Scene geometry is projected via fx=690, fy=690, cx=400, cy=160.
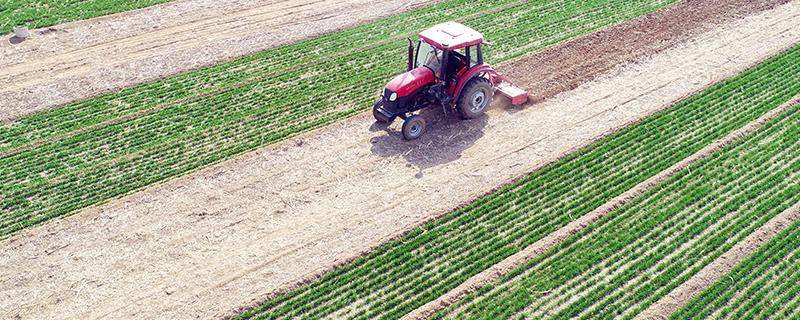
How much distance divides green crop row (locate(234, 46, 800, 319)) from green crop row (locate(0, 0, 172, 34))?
20.6 m

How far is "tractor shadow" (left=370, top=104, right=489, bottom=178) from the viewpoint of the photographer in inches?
816

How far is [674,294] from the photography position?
1564 centimetres

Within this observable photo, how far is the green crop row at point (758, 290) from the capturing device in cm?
1515

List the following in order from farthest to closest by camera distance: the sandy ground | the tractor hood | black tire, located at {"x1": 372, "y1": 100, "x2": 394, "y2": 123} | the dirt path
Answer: the sandy ground < black tire, located at {"x1": 372, "y1": 100, "x2": 394, "y2": 123} < the tractor hood < the dirt path

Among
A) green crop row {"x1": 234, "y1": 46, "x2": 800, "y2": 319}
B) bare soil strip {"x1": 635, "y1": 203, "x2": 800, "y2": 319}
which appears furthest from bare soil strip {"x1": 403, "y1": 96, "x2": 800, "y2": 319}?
green crop row {"x1": 234, "y1": 46, "x2": 800, "y2": 319}

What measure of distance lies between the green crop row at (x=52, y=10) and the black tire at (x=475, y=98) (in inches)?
690

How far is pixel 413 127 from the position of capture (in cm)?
2130

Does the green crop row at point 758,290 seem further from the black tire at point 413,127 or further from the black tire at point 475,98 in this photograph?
the black tire at point 413,127

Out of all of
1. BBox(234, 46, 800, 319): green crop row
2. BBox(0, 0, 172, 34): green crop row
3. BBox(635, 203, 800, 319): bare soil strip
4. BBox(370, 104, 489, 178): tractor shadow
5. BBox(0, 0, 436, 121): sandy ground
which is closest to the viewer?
BBox(635, 203, 800, 319): bare soil strip

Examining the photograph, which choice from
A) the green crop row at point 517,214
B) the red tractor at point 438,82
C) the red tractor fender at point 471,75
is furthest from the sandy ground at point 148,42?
the green crop row at point 517,214

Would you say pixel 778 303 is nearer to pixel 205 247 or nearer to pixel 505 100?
pixel 505 100

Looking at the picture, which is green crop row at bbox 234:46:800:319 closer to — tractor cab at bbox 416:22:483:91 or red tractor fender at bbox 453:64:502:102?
red tractor fender at bbox 453:64:502:102

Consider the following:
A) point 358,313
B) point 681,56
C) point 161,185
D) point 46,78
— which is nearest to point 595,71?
point 681,56

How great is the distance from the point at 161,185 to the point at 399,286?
8250 millimetres
